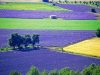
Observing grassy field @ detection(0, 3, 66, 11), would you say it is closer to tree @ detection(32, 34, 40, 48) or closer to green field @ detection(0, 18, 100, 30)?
green field @ detection(0, 18, 100, 30)

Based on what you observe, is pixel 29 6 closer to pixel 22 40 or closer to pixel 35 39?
pixel 22 40

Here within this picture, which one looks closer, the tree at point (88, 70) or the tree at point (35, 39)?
the tree at point (88, 70)

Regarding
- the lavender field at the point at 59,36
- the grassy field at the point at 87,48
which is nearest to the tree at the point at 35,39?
the lavender field at the point at 59,36

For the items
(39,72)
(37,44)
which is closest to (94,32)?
(37,44)

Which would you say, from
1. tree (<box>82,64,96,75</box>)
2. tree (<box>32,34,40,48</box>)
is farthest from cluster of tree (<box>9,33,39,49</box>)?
tree (<box>82,64,96,75</box>)

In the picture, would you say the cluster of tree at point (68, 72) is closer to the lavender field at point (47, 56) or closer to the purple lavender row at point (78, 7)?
the lavender field at point (47, 56)
